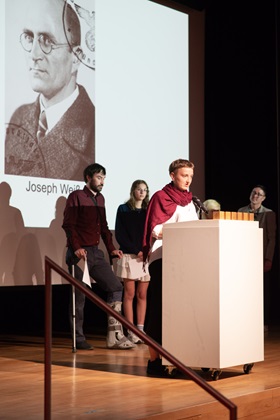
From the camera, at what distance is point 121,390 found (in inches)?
169

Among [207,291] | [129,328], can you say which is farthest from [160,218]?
[129,328]

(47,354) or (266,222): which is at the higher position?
(266,222)

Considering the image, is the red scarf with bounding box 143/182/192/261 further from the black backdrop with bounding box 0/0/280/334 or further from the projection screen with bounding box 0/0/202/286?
the black backdrop with bounding box 0/0/280/334

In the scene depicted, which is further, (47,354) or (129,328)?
(47,354)

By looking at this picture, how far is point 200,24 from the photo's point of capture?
8.22m

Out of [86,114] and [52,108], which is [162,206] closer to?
[52,108]

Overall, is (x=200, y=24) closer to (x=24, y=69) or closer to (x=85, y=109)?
(x=85, y=109)

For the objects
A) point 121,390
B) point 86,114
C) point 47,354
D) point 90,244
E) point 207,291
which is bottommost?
point 121,390

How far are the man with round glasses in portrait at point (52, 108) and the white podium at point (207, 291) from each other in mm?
1933

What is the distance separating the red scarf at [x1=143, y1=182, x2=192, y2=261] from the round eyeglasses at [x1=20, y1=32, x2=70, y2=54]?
2079 mm

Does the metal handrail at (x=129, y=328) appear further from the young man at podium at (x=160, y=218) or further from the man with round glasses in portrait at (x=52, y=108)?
the man with round glasses in portrait at (x=52, y=108)

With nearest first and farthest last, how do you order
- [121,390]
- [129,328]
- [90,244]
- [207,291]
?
[129,328] → [121,390] → [207,291] → [90,244]

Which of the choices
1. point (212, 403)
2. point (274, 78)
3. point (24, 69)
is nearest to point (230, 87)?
point (274, 78)

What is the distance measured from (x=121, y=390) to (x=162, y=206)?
108 centimetres
